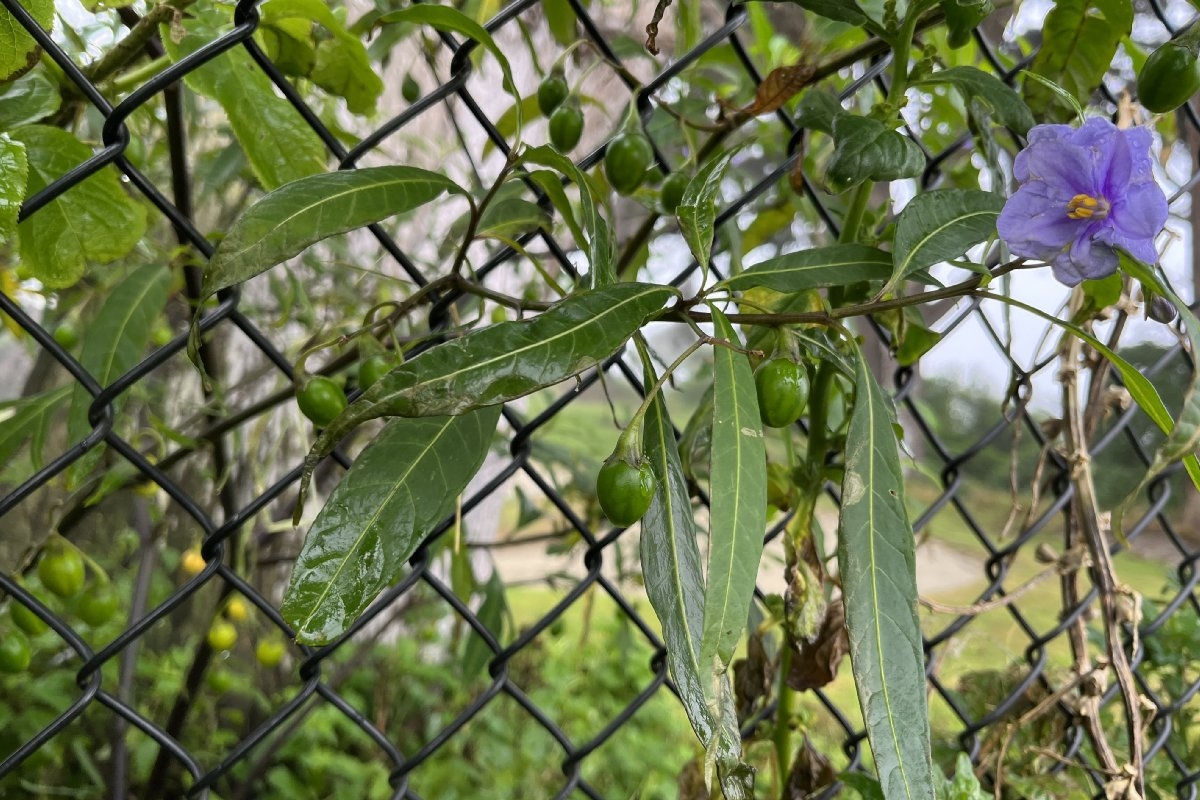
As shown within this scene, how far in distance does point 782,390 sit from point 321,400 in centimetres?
31

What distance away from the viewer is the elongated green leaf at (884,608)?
438 mm

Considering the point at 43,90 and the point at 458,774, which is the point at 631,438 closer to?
the point at 43,90

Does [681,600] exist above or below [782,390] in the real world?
below

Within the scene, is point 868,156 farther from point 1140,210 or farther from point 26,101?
point 26,101

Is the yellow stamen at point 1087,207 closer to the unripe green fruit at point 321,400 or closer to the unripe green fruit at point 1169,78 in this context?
the unripe green fruit at point 1169,78

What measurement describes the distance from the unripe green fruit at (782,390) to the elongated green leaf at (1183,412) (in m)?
0.19

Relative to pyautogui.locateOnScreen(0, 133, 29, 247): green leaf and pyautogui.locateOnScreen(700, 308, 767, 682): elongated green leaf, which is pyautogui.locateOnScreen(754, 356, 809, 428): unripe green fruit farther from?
pyautogui.locateOnScreen(0, 133, 29, 247): green leaf

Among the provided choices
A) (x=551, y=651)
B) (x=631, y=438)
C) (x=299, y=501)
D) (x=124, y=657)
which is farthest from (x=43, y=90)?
(x=551, y=651)

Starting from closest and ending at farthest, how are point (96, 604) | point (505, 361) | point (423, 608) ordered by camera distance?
point (505, 361) < point (96, 604) < point (423, 608)

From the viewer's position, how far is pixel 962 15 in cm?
56

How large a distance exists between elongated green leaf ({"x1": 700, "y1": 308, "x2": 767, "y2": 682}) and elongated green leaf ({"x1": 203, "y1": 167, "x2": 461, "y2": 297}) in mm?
236

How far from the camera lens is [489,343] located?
0.43 metres

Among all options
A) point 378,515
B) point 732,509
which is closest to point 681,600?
point 732,509

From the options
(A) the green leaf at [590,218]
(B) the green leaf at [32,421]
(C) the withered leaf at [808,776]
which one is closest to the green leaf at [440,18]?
(A) the green leaf at [590,218]
